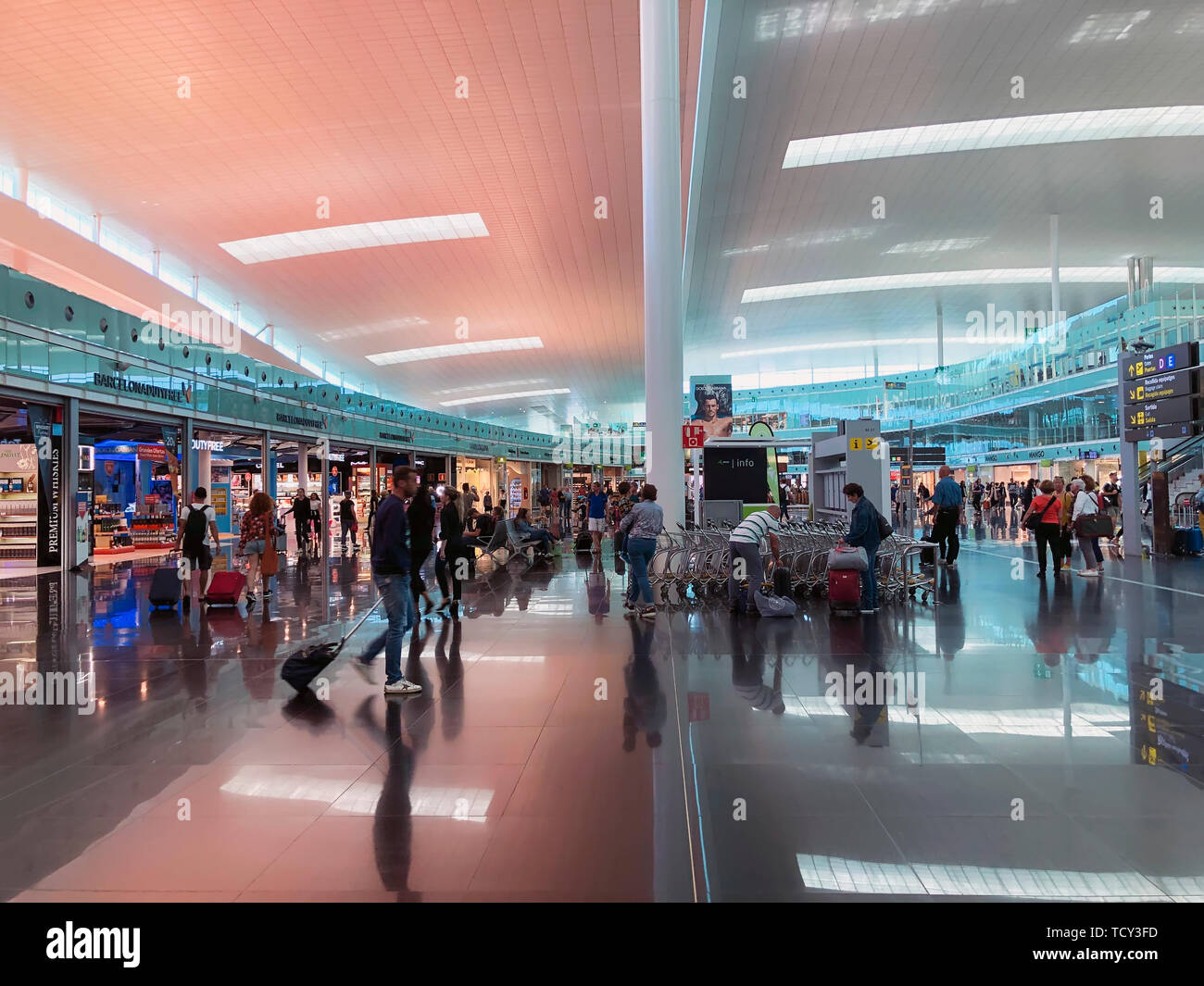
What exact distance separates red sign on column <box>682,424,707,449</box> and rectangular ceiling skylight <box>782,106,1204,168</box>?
1405 cm

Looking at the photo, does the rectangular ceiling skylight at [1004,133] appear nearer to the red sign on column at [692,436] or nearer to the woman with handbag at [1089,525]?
the woman with handbag at [1089,525]

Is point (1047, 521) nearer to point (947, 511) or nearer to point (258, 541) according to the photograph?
point (947, 511)

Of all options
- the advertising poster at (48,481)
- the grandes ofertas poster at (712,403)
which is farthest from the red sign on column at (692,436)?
the grandes ofertas poster at (712,403)

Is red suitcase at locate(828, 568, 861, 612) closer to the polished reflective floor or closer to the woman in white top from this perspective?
the polished reflective floor

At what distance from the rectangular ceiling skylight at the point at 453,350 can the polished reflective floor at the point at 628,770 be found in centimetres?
3639

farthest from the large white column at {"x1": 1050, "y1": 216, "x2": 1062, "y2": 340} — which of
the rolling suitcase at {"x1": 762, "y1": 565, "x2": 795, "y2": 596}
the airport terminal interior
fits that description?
the rolling suitcase at {"x1": 762, "y1": 565, "x2": 795, "y2": 596}

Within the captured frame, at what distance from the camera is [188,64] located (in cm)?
1719

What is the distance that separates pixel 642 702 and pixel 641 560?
3.90 meters

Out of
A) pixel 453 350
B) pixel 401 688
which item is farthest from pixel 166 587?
pixel 453 350

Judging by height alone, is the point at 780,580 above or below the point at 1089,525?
below

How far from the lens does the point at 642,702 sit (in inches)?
216

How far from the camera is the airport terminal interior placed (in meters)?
3.54
